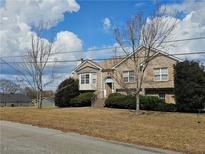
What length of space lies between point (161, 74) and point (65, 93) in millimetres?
11763

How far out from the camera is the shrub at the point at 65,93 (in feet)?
148

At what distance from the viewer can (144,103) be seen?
1391 inches

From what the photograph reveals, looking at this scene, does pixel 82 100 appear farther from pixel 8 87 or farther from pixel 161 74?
pixel 8 87

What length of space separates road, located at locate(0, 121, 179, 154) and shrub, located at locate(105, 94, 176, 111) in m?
20.4

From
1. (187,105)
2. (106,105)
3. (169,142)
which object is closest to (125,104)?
(106,105)

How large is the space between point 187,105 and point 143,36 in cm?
787

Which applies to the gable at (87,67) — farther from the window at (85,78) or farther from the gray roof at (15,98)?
the gray roof at (15,98)

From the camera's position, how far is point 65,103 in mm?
45219

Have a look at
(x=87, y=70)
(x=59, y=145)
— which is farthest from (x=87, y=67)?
(x=59, y=145)

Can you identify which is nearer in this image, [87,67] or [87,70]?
[87,70]

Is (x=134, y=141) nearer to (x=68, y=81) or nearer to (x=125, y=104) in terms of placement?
(x=125, y=104)

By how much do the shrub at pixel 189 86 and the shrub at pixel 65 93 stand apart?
1637cm

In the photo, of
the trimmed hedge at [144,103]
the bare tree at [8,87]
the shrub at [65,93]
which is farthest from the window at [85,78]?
the bare tree at [8,87]

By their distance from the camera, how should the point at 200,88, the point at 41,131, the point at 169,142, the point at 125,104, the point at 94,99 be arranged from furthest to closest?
the point at 94,99 < the point at 125,104 < the point at 200,88 < the point at 41,131 < the point at 169,142
